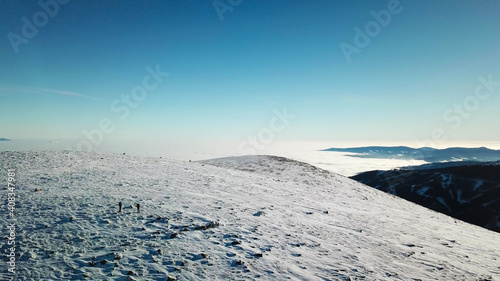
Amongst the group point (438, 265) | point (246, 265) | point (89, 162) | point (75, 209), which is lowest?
point (438, 265)

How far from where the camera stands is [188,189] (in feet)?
58.5

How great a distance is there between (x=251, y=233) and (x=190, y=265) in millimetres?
3800

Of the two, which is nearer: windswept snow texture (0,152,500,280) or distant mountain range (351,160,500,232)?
windswept snow texture (0,152,500,280)

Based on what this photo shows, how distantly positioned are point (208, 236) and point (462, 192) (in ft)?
334

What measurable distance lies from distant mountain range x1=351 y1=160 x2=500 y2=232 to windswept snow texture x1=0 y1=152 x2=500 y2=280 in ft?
223

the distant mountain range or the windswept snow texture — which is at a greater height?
the windswept snow texture

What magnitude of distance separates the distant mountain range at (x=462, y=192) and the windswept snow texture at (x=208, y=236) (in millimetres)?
67982

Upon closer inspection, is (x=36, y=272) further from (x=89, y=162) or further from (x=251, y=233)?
(x=89, y=162)

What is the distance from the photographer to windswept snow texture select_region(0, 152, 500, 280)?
815cm

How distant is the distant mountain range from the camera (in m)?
65.0

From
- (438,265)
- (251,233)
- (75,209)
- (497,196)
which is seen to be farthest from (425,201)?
(75,209)

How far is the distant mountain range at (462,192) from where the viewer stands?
65.0 metres

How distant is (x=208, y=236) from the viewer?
34.3 feet

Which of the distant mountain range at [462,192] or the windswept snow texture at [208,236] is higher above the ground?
the windswept snow texture at [208,236]
